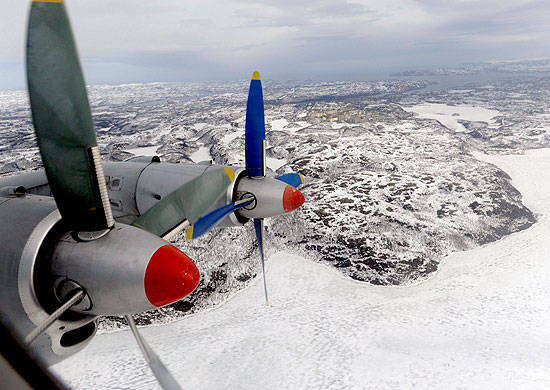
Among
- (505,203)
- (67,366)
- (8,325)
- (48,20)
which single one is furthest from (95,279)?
(505,203)

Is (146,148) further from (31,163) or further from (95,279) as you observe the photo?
(95,279)

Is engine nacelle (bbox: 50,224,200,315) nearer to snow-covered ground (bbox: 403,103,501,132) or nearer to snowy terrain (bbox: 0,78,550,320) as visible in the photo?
snowy terrain (bbox: 0,78,550,320)

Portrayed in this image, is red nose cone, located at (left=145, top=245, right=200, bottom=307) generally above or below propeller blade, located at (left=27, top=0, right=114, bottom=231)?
below

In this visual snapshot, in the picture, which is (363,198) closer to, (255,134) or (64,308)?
(255,134)

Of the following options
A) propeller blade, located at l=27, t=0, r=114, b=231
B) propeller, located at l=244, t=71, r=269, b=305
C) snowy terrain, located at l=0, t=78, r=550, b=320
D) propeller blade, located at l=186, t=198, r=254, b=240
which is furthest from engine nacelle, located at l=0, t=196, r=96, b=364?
propeller, located at l=244, t=71, r=269, b=305

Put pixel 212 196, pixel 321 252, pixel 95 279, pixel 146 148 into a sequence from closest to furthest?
pixel 95 279 → pixel 212 196 → pixel 321 252 → pixel 146 148

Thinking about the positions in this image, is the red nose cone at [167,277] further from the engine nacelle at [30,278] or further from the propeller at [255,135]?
the propeller at [255,135]
